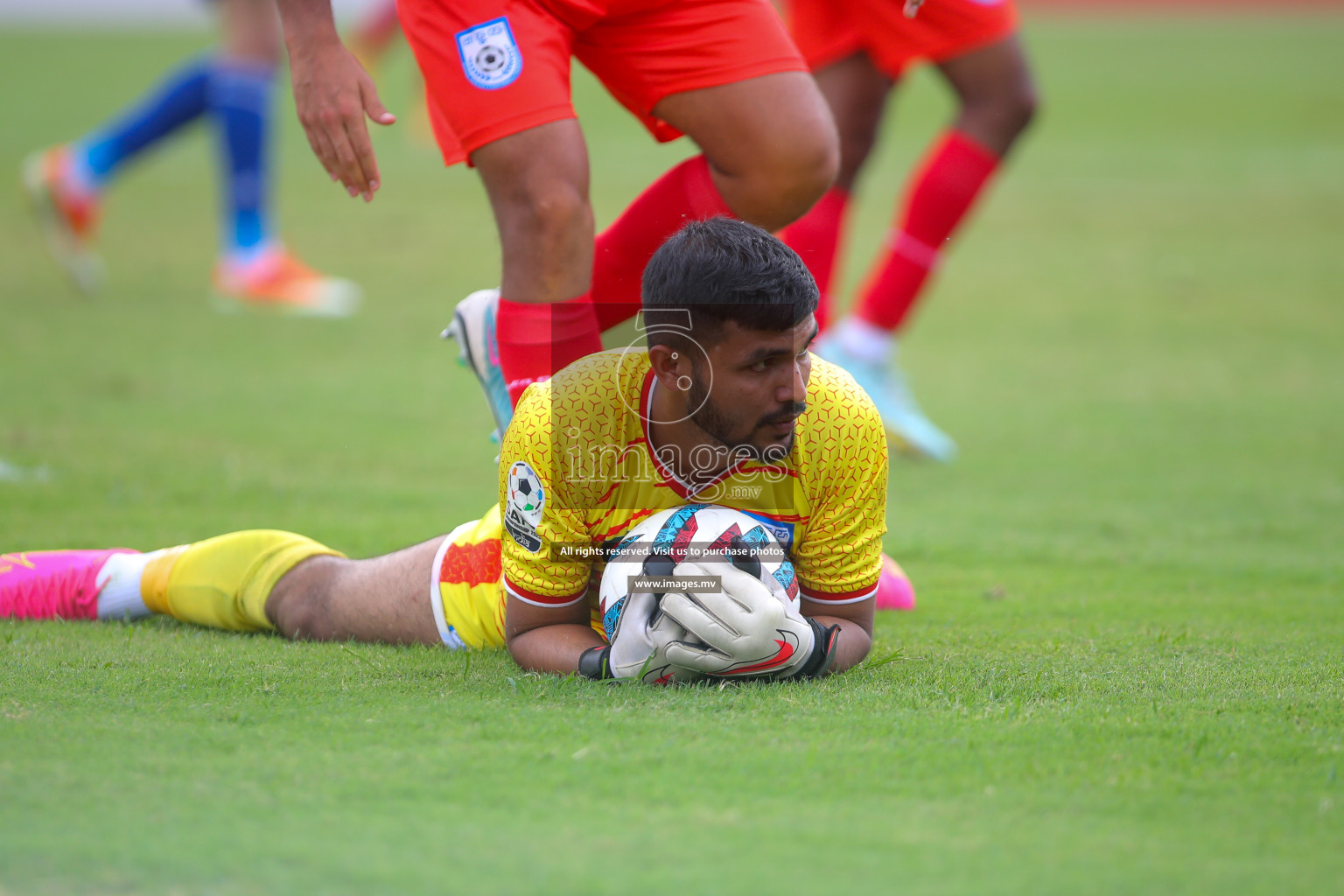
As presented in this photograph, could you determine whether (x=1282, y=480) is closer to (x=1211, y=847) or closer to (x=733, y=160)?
(x=733, y=160)

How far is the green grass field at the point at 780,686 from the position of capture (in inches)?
65.1

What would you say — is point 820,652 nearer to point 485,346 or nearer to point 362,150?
point 485,346

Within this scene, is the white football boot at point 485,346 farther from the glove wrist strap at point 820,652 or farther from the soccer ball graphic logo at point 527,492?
the glove wrist strap at point 820,652

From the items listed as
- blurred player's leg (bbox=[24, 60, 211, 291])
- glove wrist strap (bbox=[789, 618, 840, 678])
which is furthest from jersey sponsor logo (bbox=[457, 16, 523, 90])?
blurred player's leg (bbox=[24, 60, 211, 291])

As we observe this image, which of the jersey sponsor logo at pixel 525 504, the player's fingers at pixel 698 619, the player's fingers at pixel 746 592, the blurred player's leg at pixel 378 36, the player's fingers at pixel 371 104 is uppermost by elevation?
the blurred player's leg at pixel 378 36

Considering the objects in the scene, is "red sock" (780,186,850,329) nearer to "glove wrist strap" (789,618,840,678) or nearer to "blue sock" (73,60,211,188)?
"glove wrist strap" (789,618,840,678)

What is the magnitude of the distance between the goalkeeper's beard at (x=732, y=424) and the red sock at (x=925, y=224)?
7.54 feet

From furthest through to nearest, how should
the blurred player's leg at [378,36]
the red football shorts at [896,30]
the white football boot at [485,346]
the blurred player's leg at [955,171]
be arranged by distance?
1. the blurred player's leg at [378,36]
2. the blurred player's leg at [955,171]
3. the red football shorts at [896,30]
4. the white football boot at [485,346]

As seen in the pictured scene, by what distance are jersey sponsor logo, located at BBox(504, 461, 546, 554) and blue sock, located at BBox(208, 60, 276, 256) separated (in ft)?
14.9

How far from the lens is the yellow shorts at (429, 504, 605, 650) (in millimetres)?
2570

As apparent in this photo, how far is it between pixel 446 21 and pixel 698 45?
0.51 m

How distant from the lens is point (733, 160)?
2.93 meters

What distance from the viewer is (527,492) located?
2297 mm

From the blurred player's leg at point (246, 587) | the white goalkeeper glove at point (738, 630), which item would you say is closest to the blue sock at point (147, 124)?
the blurred player's leg at point (246, 587)
